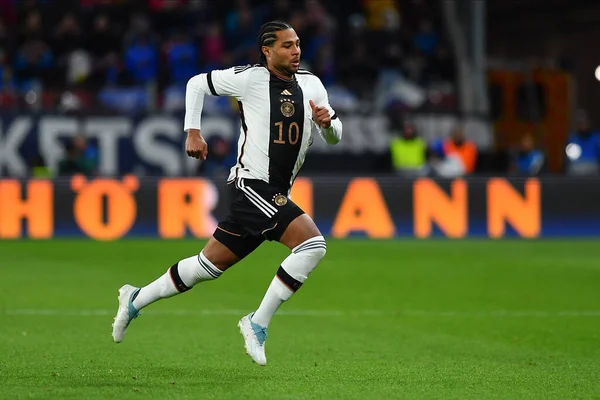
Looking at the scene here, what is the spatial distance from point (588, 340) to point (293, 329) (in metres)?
2.24

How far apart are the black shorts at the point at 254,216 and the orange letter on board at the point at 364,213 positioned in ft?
35.7

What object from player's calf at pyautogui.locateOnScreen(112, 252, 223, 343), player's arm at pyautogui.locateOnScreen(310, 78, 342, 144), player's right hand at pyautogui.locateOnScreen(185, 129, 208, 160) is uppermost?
player's arm at pyautogui.locateOnScreen(310, 78, 342, 144)

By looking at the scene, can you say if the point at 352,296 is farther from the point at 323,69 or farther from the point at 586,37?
the point at 586,37

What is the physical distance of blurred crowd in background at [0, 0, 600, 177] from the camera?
66.6ft

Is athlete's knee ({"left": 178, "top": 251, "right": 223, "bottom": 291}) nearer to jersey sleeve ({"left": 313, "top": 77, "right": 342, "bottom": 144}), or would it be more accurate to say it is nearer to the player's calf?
the player's calf

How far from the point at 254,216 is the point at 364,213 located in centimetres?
1114

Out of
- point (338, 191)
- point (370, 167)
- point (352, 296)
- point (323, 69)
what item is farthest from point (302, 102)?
point (323, 69)

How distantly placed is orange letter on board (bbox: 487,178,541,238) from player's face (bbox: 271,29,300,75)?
37.8 feet

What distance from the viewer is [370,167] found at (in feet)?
68.4

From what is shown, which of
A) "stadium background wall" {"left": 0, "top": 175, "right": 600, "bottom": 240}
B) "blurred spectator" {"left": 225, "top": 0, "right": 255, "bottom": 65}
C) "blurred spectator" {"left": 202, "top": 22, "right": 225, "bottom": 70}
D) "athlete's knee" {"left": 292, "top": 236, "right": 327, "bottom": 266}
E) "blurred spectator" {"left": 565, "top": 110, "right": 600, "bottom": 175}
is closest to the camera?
"athlete's knee" {"left": 292, "top": 236, "right": 327, "bottom": 266}

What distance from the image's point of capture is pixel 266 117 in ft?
23.6

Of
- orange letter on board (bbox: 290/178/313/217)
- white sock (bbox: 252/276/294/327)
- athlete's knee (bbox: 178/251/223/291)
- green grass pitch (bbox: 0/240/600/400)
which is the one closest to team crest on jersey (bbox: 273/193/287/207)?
white sock (bbox: 252/276/294/327)

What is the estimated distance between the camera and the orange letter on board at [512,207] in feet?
60.2

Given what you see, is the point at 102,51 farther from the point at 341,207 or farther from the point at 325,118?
the point at 325,118
